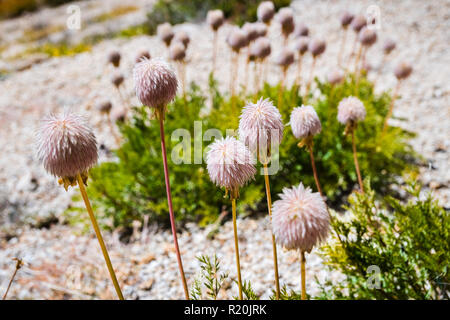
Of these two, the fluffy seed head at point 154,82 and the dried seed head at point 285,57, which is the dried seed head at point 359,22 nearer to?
the dried seed head at point 285,57

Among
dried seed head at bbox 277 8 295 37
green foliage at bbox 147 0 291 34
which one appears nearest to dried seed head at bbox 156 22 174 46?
dried seed head at bbox 277 8 295 37

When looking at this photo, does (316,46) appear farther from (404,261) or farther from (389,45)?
(404,261)

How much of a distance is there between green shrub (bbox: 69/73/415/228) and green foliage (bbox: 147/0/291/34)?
5035 millimetres

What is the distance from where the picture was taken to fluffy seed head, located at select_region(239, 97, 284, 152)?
1.22 m

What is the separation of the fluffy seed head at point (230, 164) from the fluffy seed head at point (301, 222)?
0.69 feet

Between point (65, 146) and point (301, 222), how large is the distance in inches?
30.2

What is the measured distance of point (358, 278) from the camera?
5.63 ft

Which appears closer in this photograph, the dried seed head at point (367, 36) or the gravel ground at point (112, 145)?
the gravel ground at point (112, 145)

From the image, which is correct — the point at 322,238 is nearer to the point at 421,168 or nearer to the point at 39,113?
the point at 421,168

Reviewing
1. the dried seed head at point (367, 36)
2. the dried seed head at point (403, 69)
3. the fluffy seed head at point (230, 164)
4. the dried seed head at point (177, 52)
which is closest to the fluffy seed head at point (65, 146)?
the fluffy seed head at point (230, 164)

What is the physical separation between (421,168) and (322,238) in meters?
2.41

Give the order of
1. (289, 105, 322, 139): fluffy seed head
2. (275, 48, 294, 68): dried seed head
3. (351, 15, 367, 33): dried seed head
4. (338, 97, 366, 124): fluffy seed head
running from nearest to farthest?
1. (289, 105, 322, 139): fluffy seed head
2. (338, 97, 366, 124): fluffy seed head
3. (275, 48, 294, 68): dried seed head
4. (351, 15, 367, 33): dried seed head

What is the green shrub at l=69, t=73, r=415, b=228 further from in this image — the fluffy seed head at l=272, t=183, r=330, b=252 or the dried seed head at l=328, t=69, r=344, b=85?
the fluffy seed head at l=272, t=183, r=330, b=252

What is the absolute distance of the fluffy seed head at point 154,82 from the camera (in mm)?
1285
